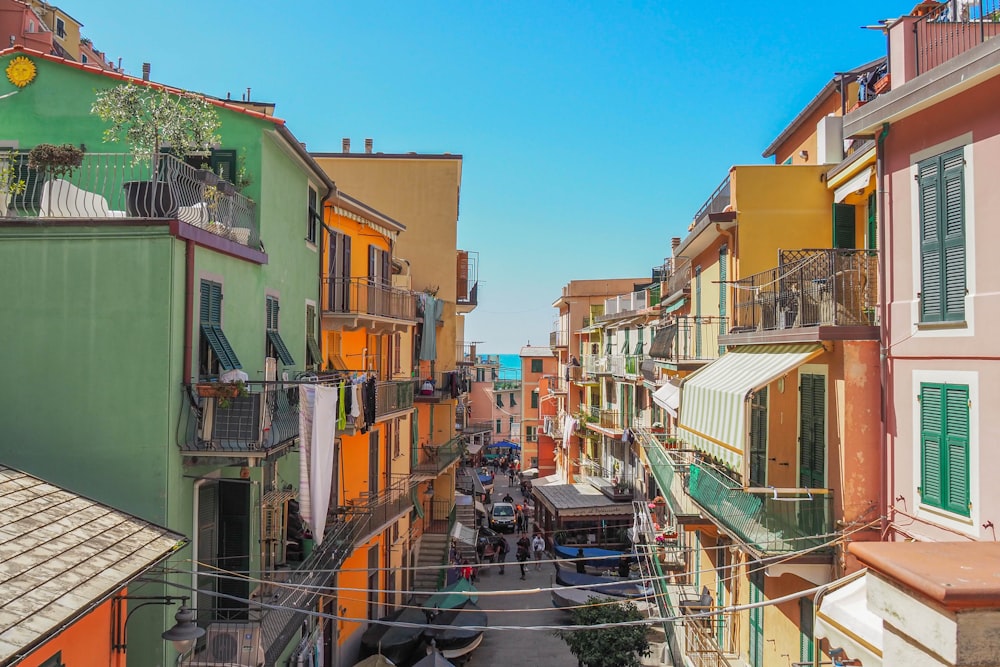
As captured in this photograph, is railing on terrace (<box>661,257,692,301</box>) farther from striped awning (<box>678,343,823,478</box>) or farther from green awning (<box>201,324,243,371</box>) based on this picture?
green awning (<box>201,324,243,371</box>)

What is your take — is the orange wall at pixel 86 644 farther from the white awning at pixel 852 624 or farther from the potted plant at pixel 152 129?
the white awning at pixel 852 624

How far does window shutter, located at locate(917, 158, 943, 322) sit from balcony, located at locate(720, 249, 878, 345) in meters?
1.30

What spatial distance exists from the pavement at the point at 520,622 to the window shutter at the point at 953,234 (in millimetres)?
12983

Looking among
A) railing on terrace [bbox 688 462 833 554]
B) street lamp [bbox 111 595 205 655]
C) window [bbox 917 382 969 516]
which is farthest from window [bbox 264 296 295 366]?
window [bbox 917 382 969 516]

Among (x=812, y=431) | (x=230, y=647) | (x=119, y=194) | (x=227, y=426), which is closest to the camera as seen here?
(x=227, y=426)

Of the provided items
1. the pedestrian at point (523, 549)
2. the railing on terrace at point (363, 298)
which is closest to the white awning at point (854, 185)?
the railing on terrace at point (363, 298)

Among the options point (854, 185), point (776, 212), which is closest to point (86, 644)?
point (854, 185)

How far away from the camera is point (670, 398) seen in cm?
2086

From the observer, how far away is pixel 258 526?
14.3 m

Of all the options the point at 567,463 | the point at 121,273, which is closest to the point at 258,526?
the point at 121,273

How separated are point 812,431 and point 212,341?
962 centimetres

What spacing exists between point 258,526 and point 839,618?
10.6 m

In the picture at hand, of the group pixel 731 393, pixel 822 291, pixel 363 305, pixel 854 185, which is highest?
pixel 854 185

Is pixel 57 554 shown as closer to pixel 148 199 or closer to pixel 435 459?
pixel 148 199
